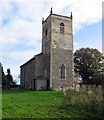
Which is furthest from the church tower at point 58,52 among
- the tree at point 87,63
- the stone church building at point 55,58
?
the tree at point 87,63

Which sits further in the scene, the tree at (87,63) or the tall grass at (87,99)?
the tree at (87,63)

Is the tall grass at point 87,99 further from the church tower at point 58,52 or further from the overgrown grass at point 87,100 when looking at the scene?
the church tower at point 58,52

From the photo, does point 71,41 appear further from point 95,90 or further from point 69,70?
point 95,90

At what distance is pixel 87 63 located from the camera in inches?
2302

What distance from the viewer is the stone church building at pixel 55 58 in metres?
42.2

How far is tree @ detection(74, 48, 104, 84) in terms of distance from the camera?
5650 cm

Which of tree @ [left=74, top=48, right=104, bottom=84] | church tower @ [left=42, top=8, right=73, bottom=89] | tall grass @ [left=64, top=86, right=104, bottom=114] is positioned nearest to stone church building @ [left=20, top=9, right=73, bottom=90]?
church tower @ [left=42, top=8, right=73, bottom=89]

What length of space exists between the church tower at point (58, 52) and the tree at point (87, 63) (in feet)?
44.0

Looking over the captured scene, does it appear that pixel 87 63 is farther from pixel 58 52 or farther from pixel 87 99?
pixel 87 99

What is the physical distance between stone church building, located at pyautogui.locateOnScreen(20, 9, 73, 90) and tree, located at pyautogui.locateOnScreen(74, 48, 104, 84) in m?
13.5

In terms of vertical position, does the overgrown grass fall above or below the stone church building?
below

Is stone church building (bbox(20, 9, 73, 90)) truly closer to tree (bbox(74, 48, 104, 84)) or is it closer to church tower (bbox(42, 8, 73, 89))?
church tower (bbox(42, 8, 73, 89))

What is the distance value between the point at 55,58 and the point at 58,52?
3.76ft

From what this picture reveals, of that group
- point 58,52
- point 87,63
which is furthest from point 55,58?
point 87,63
